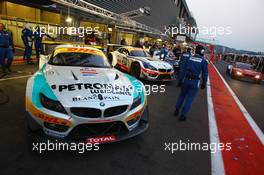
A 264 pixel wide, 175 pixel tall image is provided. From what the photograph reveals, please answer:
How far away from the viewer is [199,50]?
426cm

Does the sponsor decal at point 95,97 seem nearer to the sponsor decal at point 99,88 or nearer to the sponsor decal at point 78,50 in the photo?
the sponsor decal at point 99,88

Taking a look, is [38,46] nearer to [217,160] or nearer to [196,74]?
[196,74]

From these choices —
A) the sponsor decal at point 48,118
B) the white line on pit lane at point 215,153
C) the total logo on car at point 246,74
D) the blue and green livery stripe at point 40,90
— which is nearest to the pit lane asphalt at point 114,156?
the white line on pit lane at point 215,153

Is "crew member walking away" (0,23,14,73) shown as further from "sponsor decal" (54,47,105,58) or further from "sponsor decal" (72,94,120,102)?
"sponsor decal" (72,94,120,102)

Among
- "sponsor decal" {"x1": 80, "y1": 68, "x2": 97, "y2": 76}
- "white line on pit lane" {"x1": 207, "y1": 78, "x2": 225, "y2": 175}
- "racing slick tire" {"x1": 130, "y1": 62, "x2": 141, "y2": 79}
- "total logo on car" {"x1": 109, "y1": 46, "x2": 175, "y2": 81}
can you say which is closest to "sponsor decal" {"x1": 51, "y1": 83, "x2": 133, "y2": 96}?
"sponsor decal" {"x1": 80, "y1": 68, "x2": 97, "y2": 76}

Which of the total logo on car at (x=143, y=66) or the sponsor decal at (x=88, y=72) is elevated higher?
the sponsor decal at (x=88, y=72)

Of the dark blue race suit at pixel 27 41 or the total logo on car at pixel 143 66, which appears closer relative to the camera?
the total logo on car at pixel 143 66

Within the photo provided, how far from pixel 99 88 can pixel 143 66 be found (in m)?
4.76

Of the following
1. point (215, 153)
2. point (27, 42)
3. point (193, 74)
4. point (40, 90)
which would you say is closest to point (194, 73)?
point (193, 74)

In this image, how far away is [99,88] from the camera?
2.92m

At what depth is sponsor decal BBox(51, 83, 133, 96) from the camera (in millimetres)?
2762

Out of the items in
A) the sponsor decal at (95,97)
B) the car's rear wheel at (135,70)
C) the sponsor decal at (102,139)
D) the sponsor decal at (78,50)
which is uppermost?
the sponsor decal at (78,50)

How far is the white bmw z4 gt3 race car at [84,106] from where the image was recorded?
2.46 meters

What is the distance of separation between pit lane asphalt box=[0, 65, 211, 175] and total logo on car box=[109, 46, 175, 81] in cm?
360
